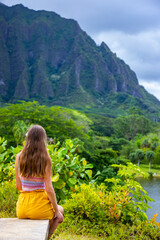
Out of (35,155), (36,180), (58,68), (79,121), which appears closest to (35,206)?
(36,180)

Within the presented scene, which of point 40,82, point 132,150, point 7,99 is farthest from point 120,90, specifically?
point 132,150

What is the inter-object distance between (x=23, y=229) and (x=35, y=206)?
257mm

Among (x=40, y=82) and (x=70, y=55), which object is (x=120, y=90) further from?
(x=40, y=82)

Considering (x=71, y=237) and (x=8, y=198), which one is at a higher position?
(x=8, y=198)

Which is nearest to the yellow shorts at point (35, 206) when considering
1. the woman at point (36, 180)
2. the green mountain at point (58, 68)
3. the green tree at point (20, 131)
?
the woman at point (36, 180)

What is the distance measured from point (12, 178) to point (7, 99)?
300 feet

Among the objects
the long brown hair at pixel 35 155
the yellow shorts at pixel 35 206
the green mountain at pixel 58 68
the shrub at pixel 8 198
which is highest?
the green mountain at pixel 58 68

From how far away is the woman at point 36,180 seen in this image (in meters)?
1.95

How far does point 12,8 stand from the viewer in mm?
129250

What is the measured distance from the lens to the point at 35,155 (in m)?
1.94

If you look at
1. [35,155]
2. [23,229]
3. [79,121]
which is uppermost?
[79,121]

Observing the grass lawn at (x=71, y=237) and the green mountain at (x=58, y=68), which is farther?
the green mountain at (x=58, y=68)

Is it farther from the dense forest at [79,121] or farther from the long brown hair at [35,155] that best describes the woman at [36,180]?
the dense forest at [79,121]

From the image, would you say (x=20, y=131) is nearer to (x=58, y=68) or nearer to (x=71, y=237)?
(x=71, y=237)
